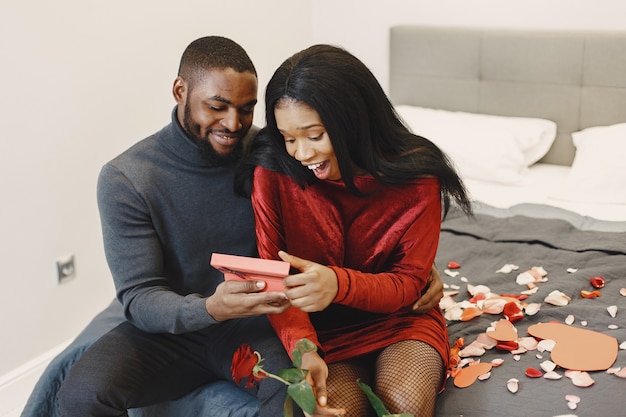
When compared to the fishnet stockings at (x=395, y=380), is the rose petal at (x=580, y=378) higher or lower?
lower

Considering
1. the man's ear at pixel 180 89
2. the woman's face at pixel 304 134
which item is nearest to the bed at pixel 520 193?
the woman's face at pixel 304 134

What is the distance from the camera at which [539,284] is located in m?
2.28

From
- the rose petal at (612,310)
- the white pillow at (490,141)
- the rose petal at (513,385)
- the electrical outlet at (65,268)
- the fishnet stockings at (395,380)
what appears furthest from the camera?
the white pillow at (490,141)

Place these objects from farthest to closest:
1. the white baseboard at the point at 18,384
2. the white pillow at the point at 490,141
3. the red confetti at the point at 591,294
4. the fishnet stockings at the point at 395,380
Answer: the white pillow at the point at 490,141, the white baseboard at the point at 18,384, the red confetti at the point at 591,294, the fishnet stockings at the point at 395,380

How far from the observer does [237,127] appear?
1871 mm

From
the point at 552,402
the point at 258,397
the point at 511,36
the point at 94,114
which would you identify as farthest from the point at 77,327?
the point at 511,36

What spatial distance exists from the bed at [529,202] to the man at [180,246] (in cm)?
28

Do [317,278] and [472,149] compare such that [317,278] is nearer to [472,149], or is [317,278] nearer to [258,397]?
[258,397]

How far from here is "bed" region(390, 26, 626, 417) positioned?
5.91ft

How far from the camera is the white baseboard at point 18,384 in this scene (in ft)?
8.78

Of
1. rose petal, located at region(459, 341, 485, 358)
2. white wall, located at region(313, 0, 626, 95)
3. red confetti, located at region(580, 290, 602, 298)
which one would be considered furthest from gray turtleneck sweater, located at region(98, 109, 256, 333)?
white wall, located at region(313, 0, 626, 95)

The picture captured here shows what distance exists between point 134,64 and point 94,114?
0.27 meters

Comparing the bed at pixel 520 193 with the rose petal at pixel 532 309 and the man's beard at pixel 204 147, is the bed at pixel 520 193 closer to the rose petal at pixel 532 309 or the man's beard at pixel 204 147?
the rose petal at pixel 532 309

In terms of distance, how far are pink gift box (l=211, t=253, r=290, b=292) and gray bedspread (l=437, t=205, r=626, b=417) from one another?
49 cm
